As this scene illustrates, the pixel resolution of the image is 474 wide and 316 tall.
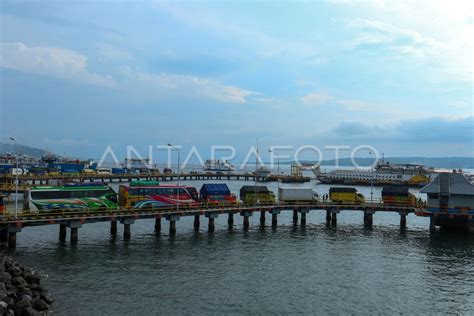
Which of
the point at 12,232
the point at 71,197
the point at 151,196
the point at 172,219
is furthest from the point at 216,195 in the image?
the point at 12,232

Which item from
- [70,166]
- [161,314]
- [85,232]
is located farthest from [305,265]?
[70,166]

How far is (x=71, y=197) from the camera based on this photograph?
46.2m

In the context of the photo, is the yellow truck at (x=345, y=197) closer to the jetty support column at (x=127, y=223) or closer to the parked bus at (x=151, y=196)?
the parked bus at (x=151, y=196)

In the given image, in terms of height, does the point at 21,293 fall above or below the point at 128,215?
below

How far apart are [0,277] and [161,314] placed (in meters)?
10.9

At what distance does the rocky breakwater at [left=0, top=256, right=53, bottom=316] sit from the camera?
76.5 ft

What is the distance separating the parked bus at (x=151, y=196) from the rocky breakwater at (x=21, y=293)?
66.7 feet

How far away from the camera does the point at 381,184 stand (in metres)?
184

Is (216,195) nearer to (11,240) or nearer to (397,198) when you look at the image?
(11,240)

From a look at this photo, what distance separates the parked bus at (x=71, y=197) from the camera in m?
44.2

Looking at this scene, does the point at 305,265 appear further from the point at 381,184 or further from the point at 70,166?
the point at 381,184

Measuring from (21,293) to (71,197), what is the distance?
69.4 ft

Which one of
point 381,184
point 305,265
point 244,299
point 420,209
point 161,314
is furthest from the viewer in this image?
point 381,184

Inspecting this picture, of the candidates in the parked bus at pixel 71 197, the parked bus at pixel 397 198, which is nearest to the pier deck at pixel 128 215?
the parked bus at pixel 71 197
